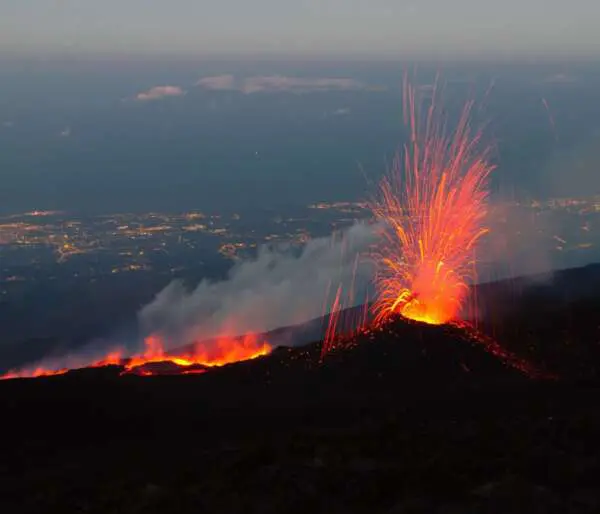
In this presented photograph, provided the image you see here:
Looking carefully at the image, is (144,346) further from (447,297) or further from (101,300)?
(447,297)

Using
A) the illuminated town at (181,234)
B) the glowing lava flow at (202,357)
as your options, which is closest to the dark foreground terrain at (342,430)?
the glowing lava flow at (202,357)

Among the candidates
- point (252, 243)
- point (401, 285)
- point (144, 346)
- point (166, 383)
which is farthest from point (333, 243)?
point (166, 383)

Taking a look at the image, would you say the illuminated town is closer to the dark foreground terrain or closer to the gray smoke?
the gray smoke

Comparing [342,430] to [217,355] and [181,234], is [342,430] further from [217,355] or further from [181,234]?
[181,234]

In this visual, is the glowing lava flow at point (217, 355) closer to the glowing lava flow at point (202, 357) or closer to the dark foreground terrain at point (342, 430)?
the glowing lava flow at point (202, 357)

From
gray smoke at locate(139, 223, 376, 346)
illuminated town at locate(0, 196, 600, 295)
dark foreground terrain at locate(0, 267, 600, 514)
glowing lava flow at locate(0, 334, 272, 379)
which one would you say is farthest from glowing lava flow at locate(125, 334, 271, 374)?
illuminated town at locate(0, 196, 600, 295)

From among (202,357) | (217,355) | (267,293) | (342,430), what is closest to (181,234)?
(267,293)
